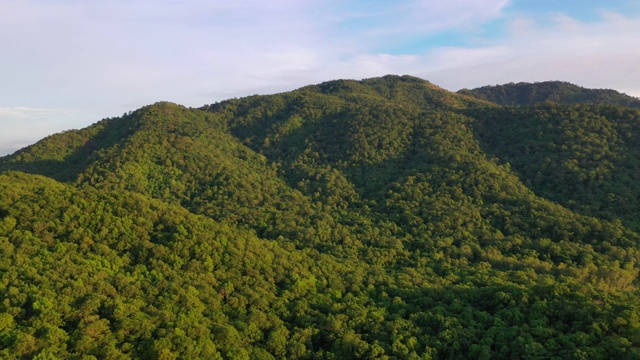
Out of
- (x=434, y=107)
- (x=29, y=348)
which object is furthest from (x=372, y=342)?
(x=434, y=107)

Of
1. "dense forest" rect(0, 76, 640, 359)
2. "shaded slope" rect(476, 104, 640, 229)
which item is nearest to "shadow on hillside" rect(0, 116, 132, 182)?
"dense forest" rect(0, 76, 640, 359)

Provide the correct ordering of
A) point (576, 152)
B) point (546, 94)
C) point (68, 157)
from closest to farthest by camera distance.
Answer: point (576, 152) → point (68, 157) → point (546, 94)

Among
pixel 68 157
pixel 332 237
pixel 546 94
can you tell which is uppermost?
pixel 546 94

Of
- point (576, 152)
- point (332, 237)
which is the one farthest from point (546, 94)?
point (332, 237)

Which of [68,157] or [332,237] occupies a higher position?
[68,157]

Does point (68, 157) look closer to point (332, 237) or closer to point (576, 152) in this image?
point (332, 237)

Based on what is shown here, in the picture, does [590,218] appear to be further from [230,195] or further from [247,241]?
[230,195]

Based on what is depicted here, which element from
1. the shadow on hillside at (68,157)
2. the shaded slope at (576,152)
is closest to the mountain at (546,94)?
the shaded slope at (576,152)

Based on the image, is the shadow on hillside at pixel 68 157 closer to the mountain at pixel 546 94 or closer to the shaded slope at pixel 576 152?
the shaded slope at pixel 576 152

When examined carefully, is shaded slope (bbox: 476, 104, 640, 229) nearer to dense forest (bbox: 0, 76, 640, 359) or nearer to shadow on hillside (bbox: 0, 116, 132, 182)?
dense forest (bbox: 0, 76, 640, 359)
